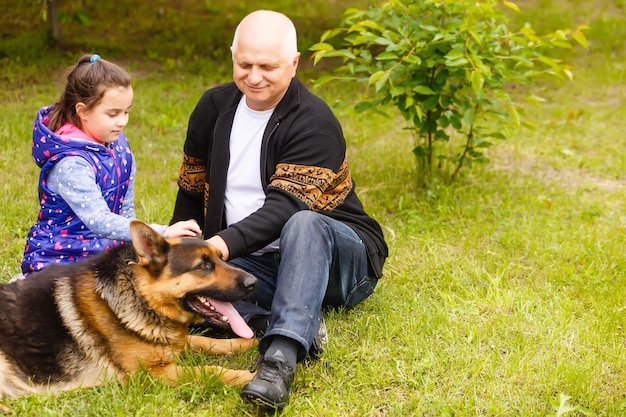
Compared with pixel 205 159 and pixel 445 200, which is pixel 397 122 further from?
pixel 205 159

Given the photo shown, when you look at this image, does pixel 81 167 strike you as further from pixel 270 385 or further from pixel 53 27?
pixel 53 27

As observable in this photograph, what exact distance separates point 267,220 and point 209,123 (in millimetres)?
852

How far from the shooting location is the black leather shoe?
315 cm

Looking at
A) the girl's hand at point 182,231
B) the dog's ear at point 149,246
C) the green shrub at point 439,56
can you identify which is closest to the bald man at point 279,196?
the girl's hand at point 182,231

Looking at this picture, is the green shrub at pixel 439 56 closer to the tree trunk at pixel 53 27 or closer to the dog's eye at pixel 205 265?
the dog's eye at pixel 205 265

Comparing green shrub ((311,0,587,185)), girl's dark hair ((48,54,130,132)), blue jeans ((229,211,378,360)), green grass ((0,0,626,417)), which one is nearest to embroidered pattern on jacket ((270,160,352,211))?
blue jeans ((229,211,378,360))

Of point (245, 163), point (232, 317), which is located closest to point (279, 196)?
point (245, 163)

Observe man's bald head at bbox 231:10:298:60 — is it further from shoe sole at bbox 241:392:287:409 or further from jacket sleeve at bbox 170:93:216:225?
shoe sole at bbox 241:392:287:409

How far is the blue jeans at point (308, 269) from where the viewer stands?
340 cm

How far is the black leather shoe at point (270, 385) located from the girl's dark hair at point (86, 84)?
1655 mm

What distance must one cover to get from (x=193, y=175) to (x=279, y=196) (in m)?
0.84

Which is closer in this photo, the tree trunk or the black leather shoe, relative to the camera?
the black leather shoe

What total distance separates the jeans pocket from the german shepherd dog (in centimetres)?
86

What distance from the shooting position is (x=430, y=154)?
249 inches
